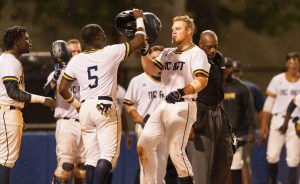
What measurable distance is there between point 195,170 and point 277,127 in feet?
12.4

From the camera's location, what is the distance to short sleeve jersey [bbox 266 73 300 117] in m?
14.9

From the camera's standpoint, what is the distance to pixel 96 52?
11281mm

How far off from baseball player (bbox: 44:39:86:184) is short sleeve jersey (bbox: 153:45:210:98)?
1.86 m

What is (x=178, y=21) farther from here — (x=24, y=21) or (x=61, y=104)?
(x=24, y=21)

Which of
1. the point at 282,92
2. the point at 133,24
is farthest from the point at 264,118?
the point at 133,24

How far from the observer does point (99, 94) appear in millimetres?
11188

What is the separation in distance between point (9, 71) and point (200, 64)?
2.12 metres

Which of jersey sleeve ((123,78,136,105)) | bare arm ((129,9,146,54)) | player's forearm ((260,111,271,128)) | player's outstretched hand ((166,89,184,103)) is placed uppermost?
bare arm ((129,9,146,54))

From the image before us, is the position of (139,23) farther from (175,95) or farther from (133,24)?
(175,95)

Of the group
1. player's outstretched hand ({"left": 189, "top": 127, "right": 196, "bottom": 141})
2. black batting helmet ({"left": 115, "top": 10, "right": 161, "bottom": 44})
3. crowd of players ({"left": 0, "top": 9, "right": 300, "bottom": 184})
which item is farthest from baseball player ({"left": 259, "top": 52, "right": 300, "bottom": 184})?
black batting helmet ({"left": 115, "top": 10, "right": 161, "bottom": 44})

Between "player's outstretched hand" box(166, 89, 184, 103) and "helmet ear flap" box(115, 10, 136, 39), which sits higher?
"helmet ear flap" box(115, 10, 136, 39)

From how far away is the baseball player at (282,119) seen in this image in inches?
573

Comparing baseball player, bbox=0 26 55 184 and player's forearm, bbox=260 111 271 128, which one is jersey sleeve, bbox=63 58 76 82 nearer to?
baseball player, bbox=0 26 55 184

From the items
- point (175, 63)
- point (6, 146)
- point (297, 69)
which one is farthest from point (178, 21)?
point (297, 69)
